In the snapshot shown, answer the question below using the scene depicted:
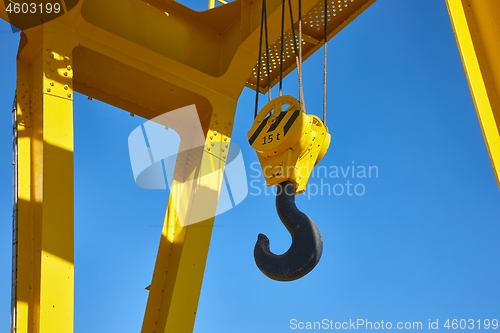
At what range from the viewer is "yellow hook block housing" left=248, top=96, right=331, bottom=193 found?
3318 millimetres

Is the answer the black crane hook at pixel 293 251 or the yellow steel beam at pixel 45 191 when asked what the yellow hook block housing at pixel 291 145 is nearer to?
the black crane hook at pixel 293 251

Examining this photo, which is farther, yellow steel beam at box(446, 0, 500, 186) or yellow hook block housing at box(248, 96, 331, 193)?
yellow hook block housing at box(248, 96, 331, 193)

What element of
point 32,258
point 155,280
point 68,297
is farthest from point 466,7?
point 155,280

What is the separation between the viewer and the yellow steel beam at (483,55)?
2160 mm

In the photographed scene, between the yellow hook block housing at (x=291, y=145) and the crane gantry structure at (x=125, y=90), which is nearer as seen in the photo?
the yellow hook block housing at (x=291, y=145)

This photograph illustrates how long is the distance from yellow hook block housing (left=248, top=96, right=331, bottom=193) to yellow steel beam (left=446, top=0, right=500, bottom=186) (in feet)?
3.83

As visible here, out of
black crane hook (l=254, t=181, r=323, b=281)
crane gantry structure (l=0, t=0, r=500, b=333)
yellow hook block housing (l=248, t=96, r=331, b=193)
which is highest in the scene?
crane gantry structure (l=0, t=0, r=500, b=333)

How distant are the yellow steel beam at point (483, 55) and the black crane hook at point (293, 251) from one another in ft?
3.39

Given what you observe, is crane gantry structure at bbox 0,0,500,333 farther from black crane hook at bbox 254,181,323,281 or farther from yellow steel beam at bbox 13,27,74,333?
black crane hook at bbox 254,181,323,281

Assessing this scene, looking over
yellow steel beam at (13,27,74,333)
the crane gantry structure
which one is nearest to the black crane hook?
the crane gantry structure

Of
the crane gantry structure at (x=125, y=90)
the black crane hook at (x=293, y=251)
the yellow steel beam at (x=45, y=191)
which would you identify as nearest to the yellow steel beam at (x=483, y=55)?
the black crane hook at (x=293, y=251)

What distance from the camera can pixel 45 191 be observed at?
4.24 m

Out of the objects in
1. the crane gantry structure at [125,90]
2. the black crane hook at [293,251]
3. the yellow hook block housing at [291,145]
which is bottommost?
the black crane hook at [293,251]

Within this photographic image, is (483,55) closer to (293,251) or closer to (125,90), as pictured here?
(293,251)
